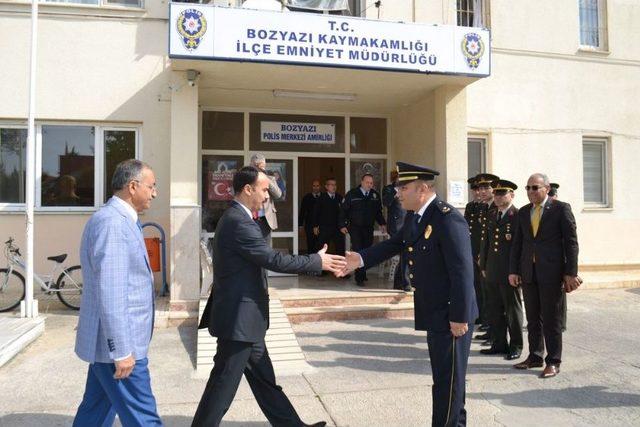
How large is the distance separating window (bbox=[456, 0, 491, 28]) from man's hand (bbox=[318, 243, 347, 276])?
8.21m

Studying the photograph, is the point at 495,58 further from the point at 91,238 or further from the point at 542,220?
the point at 91,238

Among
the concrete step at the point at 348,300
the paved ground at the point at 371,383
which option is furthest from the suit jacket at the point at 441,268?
the concrete step at the point at 348,300

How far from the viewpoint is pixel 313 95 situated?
8914 millimetres

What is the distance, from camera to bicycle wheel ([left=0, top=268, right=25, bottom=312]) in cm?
732

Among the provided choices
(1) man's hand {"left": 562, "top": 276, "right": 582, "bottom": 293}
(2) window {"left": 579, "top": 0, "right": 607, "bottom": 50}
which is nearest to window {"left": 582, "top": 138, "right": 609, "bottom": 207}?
(2) window {"left": 579, "top": 0, "right": 607, "bottom": 50}

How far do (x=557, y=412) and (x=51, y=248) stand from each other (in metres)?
7.63

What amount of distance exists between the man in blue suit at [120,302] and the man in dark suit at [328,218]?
6855mm

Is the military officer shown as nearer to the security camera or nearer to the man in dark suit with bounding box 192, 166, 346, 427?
the man in dark suit with bounding box 192, 166, 346, 427

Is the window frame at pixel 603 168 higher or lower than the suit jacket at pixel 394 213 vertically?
higher

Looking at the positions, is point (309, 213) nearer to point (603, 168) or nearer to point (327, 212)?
point (327, 212)

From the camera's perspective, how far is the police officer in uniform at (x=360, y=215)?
899 cm

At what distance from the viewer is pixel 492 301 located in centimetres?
590

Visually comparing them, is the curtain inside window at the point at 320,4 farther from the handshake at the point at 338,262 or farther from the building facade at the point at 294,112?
the handshake at the point at 338,262

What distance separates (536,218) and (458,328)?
8.59 ft
